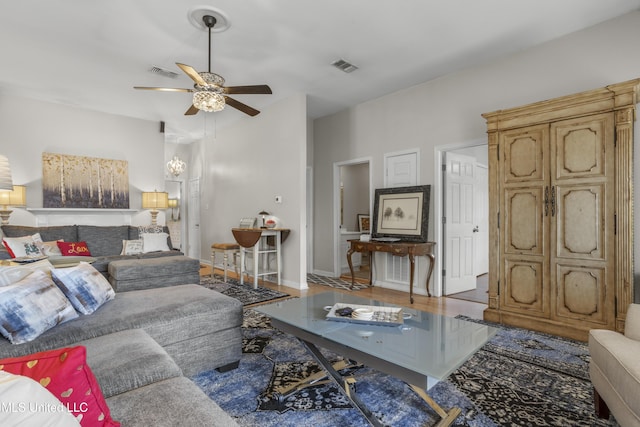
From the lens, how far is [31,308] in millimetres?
1526

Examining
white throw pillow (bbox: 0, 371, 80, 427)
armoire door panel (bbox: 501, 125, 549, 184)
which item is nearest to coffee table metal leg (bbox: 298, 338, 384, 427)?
white throw pillow (bbox: 0, 371, 80, 427)

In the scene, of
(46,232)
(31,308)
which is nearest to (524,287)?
(31,308)

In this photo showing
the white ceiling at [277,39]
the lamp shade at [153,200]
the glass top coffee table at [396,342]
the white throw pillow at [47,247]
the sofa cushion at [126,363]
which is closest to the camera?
the sofa cushion at [126,363]

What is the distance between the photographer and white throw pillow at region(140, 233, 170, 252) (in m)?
4.58

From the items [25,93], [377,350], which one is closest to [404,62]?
[377,350]

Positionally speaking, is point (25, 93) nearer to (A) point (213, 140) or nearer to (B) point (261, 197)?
(A) point (213, 140)

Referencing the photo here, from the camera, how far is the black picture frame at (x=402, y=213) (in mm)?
4195

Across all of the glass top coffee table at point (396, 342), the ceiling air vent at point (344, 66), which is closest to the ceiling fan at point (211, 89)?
the ceiling air vent at point (344, 66)

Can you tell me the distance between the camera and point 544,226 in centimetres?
287

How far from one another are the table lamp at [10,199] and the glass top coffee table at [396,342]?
4.16 metres

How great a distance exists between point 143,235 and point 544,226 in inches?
187

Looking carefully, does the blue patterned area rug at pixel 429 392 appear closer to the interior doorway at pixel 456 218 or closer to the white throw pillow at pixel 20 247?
the interior doorway at pixel 456 218

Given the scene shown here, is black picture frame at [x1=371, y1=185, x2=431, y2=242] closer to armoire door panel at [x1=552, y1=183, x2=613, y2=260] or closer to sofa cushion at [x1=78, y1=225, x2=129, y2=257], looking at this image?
armoire door panel at [x1=552, y1=183, x2=613, y2=260]

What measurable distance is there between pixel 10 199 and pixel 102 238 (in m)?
1.11
